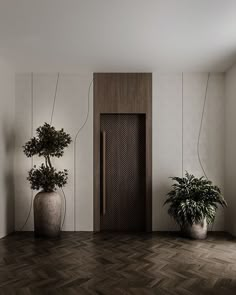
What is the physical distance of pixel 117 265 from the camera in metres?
3.21

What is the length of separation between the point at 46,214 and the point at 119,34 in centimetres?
292

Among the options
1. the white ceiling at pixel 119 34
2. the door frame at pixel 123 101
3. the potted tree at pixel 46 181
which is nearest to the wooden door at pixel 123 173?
the door frame at pixel 123 101

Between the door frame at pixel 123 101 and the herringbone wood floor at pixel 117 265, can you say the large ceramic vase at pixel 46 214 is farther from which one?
the door frame at pixel 123 101

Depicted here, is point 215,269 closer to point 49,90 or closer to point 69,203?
point 69,203

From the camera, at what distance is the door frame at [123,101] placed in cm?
492

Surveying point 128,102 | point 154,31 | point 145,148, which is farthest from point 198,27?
point 145,148

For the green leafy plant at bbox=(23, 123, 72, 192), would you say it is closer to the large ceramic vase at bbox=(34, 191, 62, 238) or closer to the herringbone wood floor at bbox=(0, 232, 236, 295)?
the large ceramic vase at bbox=(34, 191, 62, 238)

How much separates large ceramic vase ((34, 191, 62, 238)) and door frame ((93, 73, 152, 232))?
77cm

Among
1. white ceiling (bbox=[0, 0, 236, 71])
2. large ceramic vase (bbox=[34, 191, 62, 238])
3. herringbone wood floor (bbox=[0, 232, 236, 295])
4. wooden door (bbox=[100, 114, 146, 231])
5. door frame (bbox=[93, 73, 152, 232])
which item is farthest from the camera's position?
wooden door (bbox=[100, 114, 146, 231])

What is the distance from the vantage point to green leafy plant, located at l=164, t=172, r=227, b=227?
4.27m

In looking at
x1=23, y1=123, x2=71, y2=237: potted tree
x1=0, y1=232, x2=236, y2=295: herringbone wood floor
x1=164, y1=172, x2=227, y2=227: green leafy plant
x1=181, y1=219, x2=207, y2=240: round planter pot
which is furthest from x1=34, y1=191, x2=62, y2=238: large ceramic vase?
x1=181, y1=219, x2=207, y2=240: round planter pot

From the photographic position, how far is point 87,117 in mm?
4957

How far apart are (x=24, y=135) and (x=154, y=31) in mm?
2911

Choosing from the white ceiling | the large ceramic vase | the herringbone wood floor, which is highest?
the white ceiling
